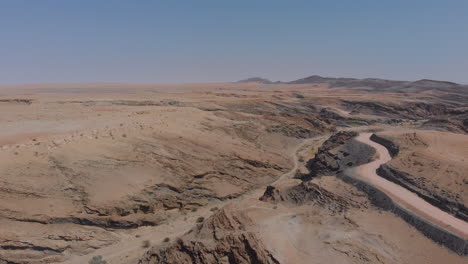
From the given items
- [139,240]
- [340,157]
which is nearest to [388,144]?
[340,157]

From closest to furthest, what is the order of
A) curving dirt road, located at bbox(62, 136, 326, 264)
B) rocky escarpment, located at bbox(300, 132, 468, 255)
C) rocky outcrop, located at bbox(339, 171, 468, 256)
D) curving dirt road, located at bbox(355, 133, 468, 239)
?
rocky outcrop, located at bbox(339, 171, 468, 256), rocky escarpment, located at bbox(300, 132, 468, 255), curving dirt road, located at bbox(355, 133, 468, 239), curving dirt road, located at bbox(62, 136, 326, 264)

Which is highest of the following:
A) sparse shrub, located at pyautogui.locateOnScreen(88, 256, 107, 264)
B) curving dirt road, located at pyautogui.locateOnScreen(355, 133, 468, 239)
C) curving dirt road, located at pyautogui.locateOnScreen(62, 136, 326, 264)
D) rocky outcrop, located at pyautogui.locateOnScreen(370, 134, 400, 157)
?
rocky outcrop, located at pyautogui.locateOnScreen(370, 134, 400, 157)

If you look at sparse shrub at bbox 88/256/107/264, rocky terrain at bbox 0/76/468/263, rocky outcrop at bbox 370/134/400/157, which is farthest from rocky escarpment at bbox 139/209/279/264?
rocky outcrop at bbox 370/134/400/157

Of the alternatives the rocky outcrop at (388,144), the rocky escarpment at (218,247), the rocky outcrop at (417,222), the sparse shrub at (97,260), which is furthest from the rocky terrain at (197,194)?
the sparse shrub at (97,260)

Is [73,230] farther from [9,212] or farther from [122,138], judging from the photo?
[122,138]

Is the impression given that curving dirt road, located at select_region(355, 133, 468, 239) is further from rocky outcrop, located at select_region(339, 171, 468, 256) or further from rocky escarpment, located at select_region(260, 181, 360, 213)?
rocky escarpment, located at select_region(260, 181, 360, 213)

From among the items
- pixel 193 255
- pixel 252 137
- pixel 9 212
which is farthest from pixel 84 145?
pixel 252 137

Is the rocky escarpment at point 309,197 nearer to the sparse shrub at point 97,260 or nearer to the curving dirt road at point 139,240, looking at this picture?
the curving dirt road at point 139,240
